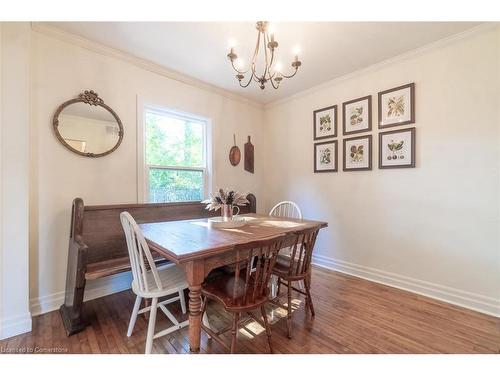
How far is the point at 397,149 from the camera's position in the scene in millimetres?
2412

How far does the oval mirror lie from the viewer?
2.05 m

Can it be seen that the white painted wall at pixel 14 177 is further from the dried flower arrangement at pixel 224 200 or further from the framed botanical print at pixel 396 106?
the framed botanical print at pixel 396 106

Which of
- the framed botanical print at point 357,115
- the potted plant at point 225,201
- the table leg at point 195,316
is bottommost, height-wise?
the table leg at point 195,316

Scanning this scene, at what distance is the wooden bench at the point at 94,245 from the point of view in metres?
1.70

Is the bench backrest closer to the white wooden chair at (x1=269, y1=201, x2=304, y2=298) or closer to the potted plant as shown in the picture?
the potted plant

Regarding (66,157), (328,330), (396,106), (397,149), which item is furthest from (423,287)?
(66,157)

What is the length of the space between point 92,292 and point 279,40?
2992 mm

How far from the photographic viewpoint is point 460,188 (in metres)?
2.06

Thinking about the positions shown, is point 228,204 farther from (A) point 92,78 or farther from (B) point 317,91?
(B) point 317,91

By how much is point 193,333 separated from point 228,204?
969 mm

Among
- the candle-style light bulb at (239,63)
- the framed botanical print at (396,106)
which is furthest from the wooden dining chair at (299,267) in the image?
the candle-style light bulb at (239,63)

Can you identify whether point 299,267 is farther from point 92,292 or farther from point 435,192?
point 92,292

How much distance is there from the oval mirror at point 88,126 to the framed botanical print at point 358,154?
2.60m

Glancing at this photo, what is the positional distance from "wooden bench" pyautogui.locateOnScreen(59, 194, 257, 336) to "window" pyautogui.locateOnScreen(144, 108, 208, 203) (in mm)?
307
